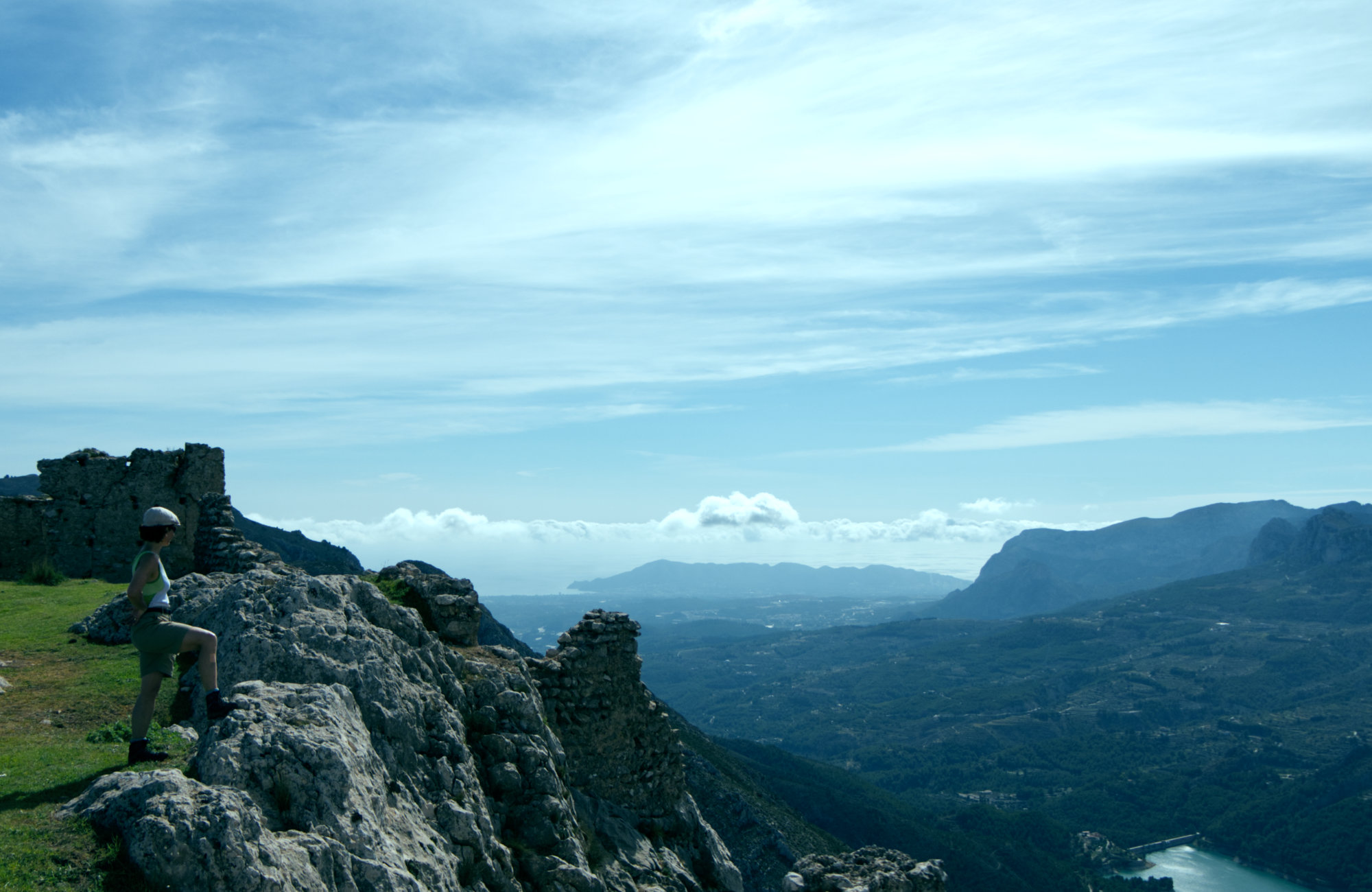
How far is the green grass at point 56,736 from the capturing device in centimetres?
1017

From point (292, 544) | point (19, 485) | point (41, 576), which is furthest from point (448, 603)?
point (19, 485)

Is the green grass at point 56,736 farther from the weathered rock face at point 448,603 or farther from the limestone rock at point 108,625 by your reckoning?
the weathered rock face at point 448,603

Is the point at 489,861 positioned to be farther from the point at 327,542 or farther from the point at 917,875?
the point at 327,542

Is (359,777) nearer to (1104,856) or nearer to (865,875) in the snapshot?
(865,875)

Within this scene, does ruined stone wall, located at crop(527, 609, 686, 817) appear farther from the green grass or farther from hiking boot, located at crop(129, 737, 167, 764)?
hiking boot, located at crop(129, 737, 167, 764)

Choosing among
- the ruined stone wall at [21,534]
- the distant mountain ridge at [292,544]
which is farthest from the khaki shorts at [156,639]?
the distant mountain ridge at [292,544]

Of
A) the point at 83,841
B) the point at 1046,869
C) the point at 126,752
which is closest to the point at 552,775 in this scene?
the point at 126,752

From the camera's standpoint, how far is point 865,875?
61.6ft

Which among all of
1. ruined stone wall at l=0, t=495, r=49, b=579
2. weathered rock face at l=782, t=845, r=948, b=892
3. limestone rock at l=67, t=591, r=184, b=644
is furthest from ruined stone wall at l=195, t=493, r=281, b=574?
weathered rock face at l=782, t=845, r=948, b=892

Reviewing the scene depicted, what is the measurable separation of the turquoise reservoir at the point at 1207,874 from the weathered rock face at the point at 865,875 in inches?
6839

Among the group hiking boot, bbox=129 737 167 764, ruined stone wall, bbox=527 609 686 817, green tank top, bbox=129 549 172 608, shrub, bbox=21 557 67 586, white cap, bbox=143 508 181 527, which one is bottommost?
ruined stone wall, bbox=527 609 686 817

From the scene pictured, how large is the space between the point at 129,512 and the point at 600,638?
70.1 ft

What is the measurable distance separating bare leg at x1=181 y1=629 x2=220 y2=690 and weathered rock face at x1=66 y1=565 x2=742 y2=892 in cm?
44

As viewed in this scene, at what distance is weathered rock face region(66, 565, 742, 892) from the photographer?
416 inches
